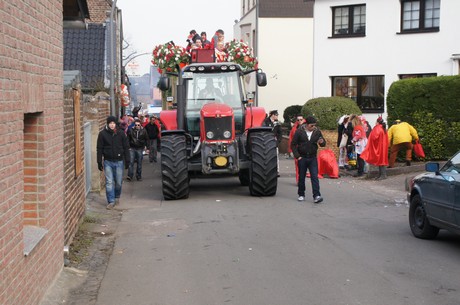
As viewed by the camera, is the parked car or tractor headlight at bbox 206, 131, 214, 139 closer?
the parked car

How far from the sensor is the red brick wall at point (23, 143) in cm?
544

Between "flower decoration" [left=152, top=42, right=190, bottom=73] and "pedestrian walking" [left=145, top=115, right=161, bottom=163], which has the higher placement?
"flower decoration" [left=152, top=42, right=190, bottom=73]

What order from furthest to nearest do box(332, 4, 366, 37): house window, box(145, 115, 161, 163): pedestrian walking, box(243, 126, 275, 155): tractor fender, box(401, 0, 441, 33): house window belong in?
box(332, 4, 366, 37): house window < box(401, 0, 441, 33): house window < box(145, 115, 161, 163): pedestrian walking < box(243, 126, 275, 155): tractor fender

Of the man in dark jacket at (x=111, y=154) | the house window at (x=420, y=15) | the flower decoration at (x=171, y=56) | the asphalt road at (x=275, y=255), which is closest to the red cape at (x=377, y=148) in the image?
the asphalt road at (x=275, y=255)

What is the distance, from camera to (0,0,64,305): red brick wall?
5441mm

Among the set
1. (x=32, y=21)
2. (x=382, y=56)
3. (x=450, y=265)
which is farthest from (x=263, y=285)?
(x=382, y=56)

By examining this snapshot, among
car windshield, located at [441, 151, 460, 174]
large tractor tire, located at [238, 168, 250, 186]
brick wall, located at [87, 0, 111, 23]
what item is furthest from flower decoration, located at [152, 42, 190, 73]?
brick wall, located at [87, 0, 111, 23]

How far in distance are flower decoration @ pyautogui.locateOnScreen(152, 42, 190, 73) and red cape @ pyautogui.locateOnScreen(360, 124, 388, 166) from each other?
5809mm

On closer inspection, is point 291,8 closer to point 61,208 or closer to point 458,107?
point 458,107

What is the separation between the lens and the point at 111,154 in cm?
1435

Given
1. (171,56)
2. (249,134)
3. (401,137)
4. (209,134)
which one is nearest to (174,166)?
(209,134)

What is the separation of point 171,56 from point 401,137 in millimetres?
6957

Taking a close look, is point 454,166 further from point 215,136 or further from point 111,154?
point 111,154

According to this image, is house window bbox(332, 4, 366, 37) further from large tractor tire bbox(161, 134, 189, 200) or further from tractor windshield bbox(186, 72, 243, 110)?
large tractor tire bbox(161, 134, 189, 200)
